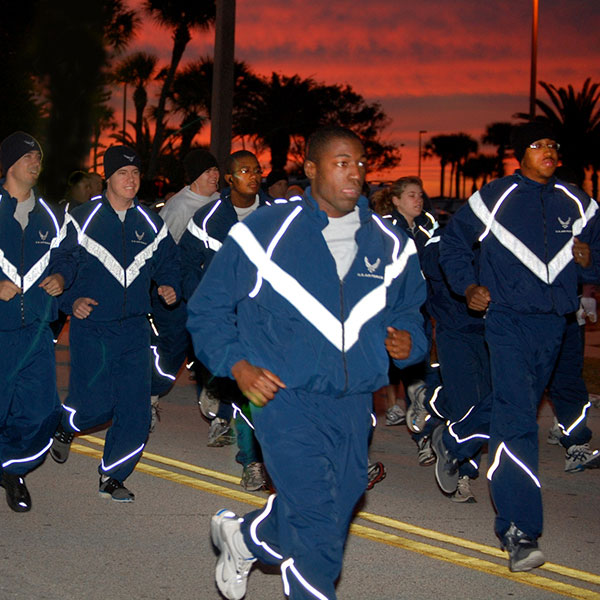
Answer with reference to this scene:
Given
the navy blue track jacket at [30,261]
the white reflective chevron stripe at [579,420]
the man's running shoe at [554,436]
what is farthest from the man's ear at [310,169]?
the man's running shoe at [554,436]

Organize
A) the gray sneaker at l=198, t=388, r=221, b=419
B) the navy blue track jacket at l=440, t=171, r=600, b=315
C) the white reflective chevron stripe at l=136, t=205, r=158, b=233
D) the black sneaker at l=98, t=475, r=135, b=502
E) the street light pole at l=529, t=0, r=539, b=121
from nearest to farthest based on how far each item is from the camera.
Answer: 1. the navy blue track jacket at l=440, t=171, r=600, b=315
2. the black sneaker at l=98, t=475, r=135, b=502
3. the white reflective chevron stripe at l=136, t=205, r=158, b=233
4. the gray sneaker at l=198, t=388, r=221, b=419
5. the street light pole at l=529, t=0, r=539, b=121

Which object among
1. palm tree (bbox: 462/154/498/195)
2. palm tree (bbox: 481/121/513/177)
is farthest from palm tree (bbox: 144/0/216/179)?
palm tree (bbox: 462/154/498/195)

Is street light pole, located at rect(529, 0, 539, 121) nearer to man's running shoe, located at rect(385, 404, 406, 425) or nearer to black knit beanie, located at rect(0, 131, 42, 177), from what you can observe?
man's running shoe, located at rect(385, 404, 406, 425)

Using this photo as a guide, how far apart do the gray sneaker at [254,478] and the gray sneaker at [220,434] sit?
1.39m

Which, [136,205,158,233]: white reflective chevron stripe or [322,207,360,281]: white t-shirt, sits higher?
[322,207,360,281]: white t-shirt

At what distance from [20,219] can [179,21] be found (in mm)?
47861

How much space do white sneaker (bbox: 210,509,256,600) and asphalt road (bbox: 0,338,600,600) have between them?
0.28 m

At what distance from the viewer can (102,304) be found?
7250 millimetres

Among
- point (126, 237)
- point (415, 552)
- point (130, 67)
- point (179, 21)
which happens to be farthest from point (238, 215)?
point (130, 67)

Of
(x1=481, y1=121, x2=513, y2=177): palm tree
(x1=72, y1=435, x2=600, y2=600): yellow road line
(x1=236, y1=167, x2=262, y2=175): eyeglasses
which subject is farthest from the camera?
(x1=481, y1=121, x2=513, y2=177): palm tree

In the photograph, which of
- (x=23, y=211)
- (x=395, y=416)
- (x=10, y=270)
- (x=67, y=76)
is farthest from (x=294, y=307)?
(x=67, y=76)

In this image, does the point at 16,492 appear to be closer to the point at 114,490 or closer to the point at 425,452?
the point at 114,490

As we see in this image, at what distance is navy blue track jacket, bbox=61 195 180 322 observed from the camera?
7.25 m

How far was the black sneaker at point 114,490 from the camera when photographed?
7.18 m
